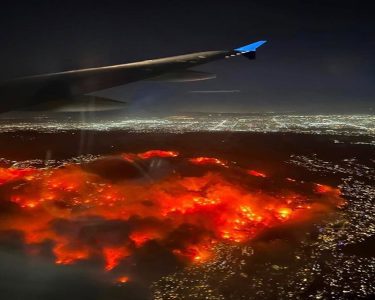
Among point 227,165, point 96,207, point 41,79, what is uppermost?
point 41,79

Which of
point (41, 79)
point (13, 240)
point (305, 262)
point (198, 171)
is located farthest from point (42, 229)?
point (198, 171)

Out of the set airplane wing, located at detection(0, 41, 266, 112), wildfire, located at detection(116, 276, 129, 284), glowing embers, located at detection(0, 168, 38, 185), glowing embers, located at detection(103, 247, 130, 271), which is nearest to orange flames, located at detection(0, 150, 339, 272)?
glowing embers, located at detection(103, 247, 130, 271)

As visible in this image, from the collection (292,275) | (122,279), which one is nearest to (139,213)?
(122,279)

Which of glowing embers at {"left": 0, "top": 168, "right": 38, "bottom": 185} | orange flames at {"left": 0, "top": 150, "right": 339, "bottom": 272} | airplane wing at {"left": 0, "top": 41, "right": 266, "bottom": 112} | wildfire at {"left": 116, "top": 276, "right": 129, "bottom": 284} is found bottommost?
glowing embers at {"left": 0, "top": 168, "right": 38, "bottom": 185}

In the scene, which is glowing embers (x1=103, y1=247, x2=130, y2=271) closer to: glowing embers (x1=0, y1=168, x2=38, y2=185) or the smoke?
the smoke

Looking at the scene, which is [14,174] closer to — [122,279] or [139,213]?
[139,213]

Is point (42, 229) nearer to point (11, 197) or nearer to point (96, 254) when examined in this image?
point (96, 254)
